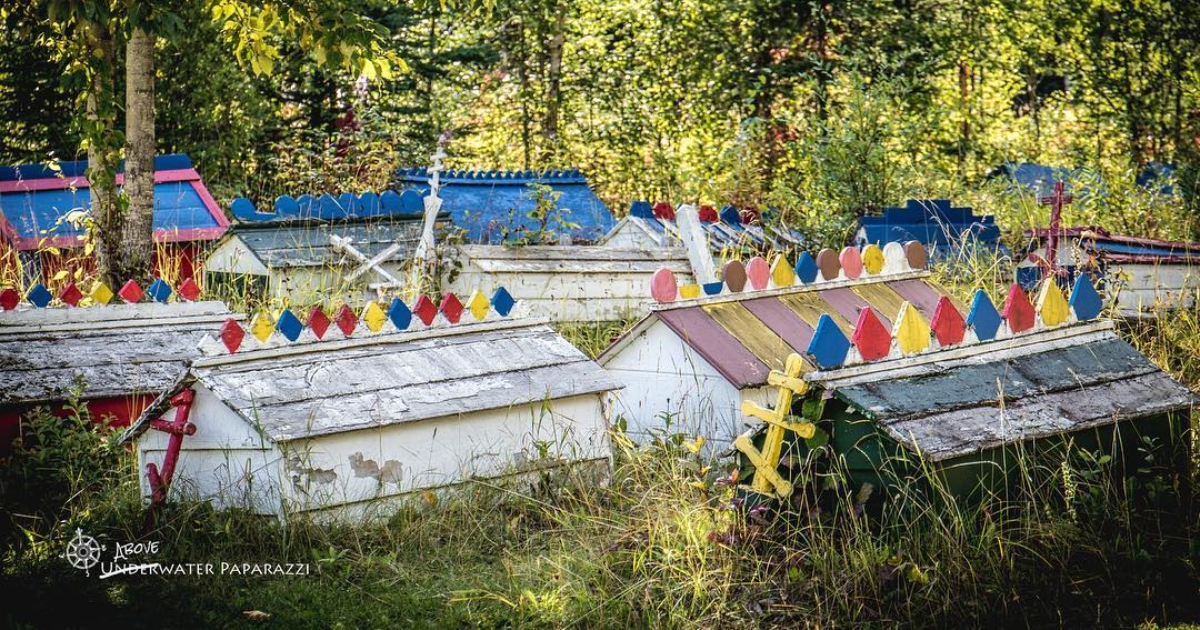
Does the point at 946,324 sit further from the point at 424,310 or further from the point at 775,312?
the point at 424,310

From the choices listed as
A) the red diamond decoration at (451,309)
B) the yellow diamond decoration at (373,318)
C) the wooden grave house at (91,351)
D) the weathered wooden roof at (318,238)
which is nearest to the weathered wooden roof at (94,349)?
the wooden grave house at (91,351)

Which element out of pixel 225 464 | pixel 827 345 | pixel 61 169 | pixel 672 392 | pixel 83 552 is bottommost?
pixel 83 552

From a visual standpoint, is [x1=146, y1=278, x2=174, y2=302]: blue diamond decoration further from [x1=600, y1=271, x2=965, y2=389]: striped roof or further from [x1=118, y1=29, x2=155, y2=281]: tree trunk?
[x1=600, y1=271, x2=965, y2=389]: striped roof

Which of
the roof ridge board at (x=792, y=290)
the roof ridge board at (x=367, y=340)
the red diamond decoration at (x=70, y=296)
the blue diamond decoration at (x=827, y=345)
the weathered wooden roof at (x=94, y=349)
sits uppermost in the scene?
the blue diamond decoration at (x=827, y=345)

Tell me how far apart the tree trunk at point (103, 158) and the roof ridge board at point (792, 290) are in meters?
3.71

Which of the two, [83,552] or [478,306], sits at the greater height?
[478,306]

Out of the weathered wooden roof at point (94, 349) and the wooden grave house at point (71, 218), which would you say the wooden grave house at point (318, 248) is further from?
the weathered wooden roof at point (94, 349)

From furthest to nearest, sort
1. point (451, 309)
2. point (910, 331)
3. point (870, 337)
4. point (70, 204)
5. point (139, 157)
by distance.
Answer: point (70, 204), point (139, 157), point (451, 309), point (910, 331), point (870, 337)

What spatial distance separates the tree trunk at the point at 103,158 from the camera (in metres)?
6.72

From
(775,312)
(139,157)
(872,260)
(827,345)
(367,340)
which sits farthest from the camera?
(139,157)

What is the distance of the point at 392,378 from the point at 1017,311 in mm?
2601

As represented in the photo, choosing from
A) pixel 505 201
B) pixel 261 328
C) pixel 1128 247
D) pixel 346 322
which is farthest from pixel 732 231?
pixel 261 328

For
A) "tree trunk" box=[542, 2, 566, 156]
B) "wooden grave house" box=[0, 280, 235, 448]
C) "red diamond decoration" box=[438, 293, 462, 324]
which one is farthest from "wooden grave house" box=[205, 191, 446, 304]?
"tree trunk" box=[542, 2, 566, 156]

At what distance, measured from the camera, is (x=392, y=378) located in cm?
474
